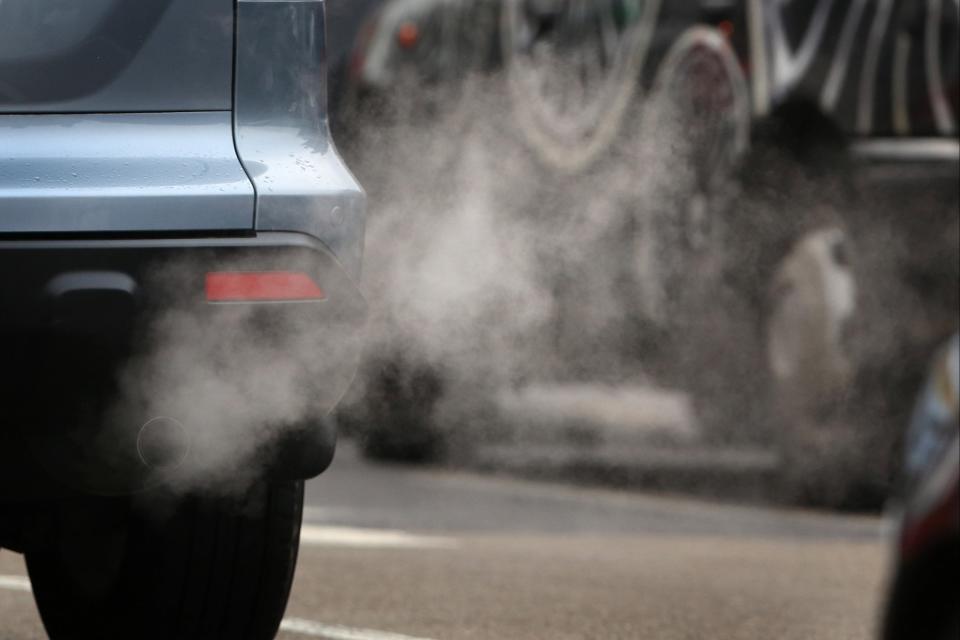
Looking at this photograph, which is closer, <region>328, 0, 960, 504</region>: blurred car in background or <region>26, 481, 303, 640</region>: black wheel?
<region>26, 481, 303, 640</region>: black wheel

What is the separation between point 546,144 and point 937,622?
7.87m

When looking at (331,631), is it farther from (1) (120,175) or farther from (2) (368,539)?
(2) (368,539)

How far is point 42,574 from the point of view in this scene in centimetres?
456

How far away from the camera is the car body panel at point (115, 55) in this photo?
377cm

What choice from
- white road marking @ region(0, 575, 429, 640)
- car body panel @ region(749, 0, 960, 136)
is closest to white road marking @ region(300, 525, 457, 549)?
white road marking @ region(0, 575, 429, 640)

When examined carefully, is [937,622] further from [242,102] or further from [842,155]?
[842,155]

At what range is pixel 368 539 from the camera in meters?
7.67

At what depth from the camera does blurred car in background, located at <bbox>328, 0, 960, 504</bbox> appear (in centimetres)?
859

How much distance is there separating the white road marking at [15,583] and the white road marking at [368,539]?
1245 millimetres

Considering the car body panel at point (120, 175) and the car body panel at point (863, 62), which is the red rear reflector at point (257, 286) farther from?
the car body panel at point (863, 62)

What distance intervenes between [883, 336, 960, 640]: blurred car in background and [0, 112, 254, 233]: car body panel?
161 centimetres

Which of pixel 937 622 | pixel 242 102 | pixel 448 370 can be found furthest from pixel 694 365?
pixel 937 622

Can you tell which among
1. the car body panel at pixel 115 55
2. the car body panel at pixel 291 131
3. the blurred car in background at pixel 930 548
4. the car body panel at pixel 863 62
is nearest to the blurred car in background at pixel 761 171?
the car body panel at pixel 863 62

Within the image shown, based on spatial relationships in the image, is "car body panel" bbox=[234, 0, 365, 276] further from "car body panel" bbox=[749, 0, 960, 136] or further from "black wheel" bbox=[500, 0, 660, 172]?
"black wheel" bbox=[500, 0, 660, 172]
